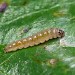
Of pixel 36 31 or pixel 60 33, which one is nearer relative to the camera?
pixel 60 33

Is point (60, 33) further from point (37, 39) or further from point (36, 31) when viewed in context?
point (36, 31)

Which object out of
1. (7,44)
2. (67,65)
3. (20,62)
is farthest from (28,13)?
(67,65)

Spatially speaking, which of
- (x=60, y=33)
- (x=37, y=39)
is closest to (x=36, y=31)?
(x=37, y=39)

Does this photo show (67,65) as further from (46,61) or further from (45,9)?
(45,9)

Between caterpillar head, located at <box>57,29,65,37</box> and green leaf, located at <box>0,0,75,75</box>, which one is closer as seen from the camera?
green leaf, located at <box>0,0,75,75</box>

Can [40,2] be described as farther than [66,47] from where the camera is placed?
Yes
